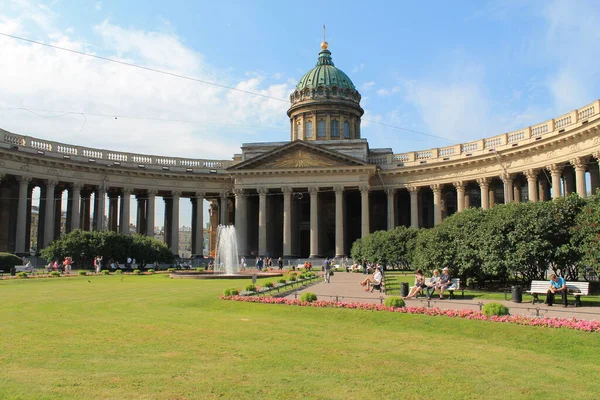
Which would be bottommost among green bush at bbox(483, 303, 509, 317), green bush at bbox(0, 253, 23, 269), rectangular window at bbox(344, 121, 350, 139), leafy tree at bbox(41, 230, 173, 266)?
green bush at bbox(483, 303, 509, 317)

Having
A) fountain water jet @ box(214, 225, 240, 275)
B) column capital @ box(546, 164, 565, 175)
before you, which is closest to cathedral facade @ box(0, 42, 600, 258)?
column capital @ box(546, 164, 565, 175)

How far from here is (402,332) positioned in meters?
15.7

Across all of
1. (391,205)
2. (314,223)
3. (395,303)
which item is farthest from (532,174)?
(395,303)

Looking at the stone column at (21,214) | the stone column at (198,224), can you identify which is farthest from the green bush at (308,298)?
the stone column at (198,224)

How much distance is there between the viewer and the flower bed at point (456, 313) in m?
15.4

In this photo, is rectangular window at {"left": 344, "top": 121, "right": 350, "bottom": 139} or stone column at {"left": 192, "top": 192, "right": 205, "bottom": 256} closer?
stone column at {"left": 192, "top": 192, "right": 205, "bottom": 256}

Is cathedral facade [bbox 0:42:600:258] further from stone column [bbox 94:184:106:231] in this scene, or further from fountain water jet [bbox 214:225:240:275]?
fountain water jet [bbox 214:225:240:275]

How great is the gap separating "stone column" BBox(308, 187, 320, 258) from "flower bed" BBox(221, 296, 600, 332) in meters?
41.9

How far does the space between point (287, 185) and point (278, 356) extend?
180 ft

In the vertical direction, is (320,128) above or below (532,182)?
above

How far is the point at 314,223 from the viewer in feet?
213

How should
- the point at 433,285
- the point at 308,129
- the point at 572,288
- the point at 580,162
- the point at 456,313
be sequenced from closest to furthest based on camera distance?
the point at 456,313
the point at 572,288
the point at 433,285
the point at 580,162
the point at 308,129

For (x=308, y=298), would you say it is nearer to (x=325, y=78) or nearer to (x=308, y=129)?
(x=308, y=129)

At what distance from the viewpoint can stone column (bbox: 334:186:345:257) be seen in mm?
63781
